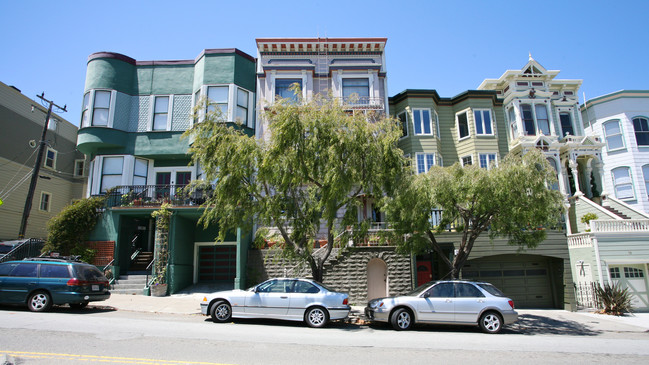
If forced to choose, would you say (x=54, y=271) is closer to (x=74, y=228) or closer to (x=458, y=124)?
(x=74, y=228)

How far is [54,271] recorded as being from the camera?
1141cm

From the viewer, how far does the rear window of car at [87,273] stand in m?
11.5

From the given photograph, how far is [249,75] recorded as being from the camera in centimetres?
2214

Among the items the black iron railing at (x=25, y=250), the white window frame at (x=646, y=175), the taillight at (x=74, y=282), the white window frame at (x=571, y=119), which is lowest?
the taillight at (x=74, y=282)

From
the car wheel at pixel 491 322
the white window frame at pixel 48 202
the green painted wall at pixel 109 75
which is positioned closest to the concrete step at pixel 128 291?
the green painted wall at pixel 109 75

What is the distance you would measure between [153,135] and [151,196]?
3547mm

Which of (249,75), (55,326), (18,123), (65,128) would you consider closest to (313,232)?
(55,326)

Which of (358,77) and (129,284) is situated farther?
(358,77)

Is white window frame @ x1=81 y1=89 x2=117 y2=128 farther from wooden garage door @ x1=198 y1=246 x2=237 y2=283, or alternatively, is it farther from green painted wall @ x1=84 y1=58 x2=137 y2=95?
wooden garage door @ x1=198 y1=246 x2=237 y2=283

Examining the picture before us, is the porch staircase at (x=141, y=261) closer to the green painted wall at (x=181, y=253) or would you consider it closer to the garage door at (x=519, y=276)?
the green painted wall at (x=181, y=253)

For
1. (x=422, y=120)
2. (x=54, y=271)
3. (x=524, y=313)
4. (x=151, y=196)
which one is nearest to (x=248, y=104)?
(x=151, y=196)

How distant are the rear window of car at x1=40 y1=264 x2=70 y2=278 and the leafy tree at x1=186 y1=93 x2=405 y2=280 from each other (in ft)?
15.3

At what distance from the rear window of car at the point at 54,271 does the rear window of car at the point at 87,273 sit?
26 centimetres

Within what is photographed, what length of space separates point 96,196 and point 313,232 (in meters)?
13.5
